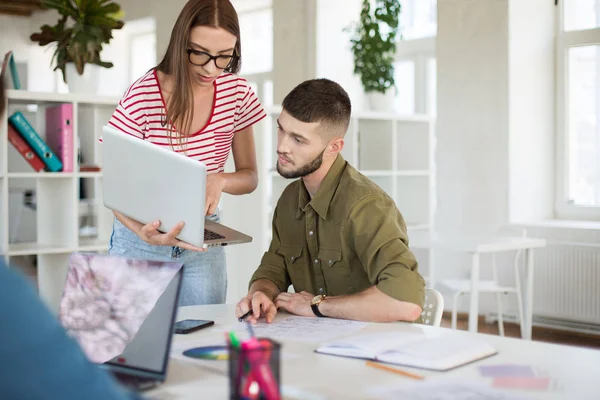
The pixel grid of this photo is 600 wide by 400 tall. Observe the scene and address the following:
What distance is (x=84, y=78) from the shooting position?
12.9 ft

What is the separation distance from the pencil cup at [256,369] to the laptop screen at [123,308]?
0.26m

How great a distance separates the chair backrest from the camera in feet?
6.52

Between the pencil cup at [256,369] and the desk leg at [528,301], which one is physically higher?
the pencil cup at [256,369]

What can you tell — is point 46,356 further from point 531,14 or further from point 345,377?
point 531,14

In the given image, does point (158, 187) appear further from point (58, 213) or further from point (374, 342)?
point (58, 213)

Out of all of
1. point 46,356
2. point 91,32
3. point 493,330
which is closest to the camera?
point 46,356

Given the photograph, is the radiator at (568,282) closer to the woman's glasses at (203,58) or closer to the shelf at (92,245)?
the shelf at (92,245)

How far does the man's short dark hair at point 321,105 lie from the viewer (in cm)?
206

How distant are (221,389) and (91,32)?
2.95m

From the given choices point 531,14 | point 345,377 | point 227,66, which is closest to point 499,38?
point 531,14

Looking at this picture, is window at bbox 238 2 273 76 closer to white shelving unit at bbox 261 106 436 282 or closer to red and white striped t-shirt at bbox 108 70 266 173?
white shelving unit at bbox 261 106 436 282

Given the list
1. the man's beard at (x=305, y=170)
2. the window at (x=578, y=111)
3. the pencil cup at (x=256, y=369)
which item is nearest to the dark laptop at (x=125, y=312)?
the pencil cup at (x=256, y=369)

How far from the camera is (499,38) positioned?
17.4 feet

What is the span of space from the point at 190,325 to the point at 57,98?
224cm
